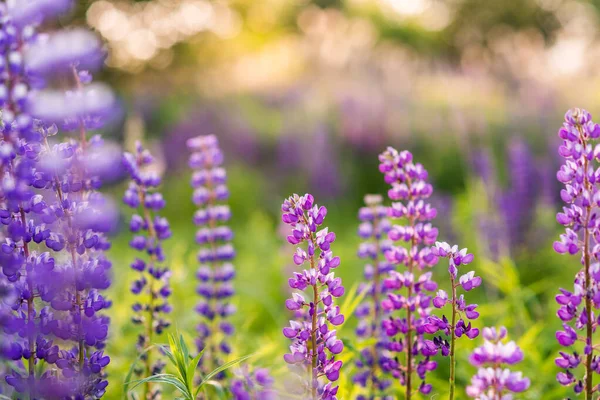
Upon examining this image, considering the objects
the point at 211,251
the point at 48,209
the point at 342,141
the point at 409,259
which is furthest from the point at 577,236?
the point at 342,141

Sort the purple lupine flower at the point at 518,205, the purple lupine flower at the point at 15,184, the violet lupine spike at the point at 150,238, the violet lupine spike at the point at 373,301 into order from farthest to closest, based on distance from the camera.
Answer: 1. the purple lupine flower at the point at 518,205
2. the violet lupine spike at the point at 373,301
3. the violet lupine spike at the point at 150,238
4. the purple lupine flower at the point at 15,184

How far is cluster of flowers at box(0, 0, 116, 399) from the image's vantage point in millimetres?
1385

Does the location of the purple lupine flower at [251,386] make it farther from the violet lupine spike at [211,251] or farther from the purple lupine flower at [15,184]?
the purple lupine flower at [15,184]

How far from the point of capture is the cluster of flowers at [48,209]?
138 cm

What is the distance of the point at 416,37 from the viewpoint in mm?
32125

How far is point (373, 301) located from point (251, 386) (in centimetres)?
59

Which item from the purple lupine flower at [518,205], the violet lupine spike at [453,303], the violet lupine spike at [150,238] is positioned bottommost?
the violet lupine spike at [453,303]

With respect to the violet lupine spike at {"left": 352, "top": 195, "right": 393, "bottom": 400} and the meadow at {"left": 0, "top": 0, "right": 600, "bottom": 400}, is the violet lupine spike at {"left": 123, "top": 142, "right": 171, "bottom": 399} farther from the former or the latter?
the violet lupine spike at {"left": 352, "top": 195, "right": 393, "bottom": 400}

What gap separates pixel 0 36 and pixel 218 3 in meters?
17.2

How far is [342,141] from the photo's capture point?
9156 millimetres

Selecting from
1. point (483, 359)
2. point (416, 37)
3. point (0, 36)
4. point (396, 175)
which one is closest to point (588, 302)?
point (483, 359)

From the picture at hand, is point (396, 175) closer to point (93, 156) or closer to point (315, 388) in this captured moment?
point (315, 388)

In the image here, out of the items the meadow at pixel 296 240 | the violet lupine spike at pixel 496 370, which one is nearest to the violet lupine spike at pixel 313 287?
the meadow at pixel 296 240

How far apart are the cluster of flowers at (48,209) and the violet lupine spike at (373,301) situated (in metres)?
0.87
